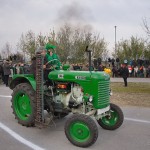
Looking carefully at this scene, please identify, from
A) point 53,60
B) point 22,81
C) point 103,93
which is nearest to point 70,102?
point 103,93

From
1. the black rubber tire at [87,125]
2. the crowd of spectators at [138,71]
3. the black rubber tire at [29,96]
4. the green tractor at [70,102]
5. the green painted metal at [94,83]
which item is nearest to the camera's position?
the black rubber tire at [87,125]

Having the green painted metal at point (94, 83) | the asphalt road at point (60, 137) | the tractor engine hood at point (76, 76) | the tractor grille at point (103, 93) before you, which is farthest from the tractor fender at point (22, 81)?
the tractor grille at point (103, 93)

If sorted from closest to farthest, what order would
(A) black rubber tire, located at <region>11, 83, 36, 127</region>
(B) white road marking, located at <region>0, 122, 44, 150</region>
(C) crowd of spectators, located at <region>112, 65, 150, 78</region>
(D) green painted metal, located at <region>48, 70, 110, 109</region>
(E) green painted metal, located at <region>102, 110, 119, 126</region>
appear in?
(B) white road marking, located at <region>0, 122, 44, 150</region> < (D) green painted metal, located at <region>48, 70, 110, 109</region> < (A) black rubber tire, located at <region>11, 83, 36, 127</region> < (E) green painted metal, located at <region>102, 110, 119, 126</region> < (C) crowd of spectators, located at <region>112, 65, 150, 78</region>

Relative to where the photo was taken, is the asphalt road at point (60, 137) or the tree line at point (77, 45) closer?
the asphalt road at point (60, 137)

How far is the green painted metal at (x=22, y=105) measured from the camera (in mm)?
8328

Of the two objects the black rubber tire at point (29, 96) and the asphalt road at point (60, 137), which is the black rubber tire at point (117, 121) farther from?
the black rubber tire at point (29, 96)

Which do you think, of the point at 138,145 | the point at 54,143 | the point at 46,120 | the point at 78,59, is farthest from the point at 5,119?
the point at 78,59

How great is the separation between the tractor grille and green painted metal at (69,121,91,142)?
2.33 ft

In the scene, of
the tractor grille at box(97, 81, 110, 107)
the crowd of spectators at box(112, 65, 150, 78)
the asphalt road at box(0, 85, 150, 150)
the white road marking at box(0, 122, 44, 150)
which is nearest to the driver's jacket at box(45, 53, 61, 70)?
the tractor grille at box(97, 81, 110, 107)

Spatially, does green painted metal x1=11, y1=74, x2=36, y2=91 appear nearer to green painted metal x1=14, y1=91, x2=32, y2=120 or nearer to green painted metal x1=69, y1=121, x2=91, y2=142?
green painted metal x1=14, y1=91, x2=32, y2=120

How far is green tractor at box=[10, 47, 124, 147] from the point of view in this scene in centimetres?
683

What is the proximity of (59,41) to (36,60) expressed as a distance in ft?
101

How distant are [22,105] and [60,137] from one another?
1.67 metres

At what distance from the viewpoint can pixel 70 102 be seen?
773 cm
